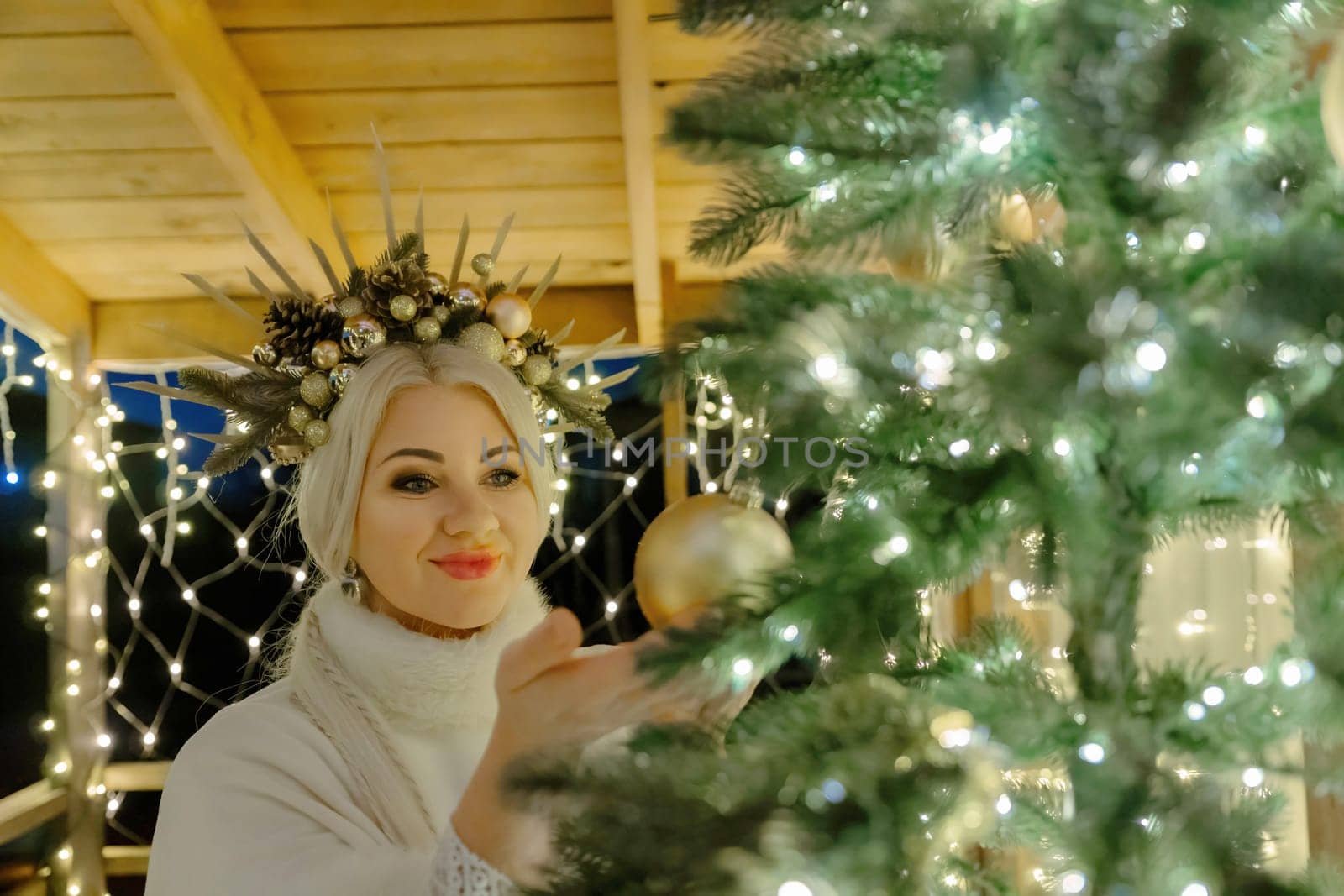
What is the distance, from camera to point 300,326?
1467 millimetres

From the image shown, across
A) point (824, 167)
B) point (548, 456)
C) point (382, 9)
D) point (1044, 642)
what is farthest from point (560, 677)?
point (382, 9)

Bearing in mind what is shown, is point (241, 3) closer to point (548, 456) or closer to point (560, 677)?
point (548, 456)

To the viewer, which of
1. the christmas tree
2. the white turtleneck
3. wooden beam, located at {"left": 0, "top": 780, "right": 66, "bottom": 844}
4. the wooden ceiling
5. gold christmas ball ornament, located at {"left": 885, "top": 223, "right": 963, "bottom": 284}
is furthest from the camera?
wooden beam, located at {"left": 0, "top": 780, "right": 66, "bottom": 844}

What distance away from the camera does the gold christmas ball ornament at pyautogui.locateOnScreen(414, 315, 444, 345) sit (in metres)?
1.44

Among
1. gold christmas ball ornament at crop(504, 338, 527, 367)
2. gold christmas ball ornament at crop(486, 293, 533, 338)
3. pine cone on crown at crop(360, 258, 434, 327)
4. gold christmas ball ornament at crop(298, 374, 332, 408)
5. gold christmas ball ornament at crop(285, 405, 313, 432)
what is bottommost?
gold christmas ball ornament at crop(285, 405, 313, 432)

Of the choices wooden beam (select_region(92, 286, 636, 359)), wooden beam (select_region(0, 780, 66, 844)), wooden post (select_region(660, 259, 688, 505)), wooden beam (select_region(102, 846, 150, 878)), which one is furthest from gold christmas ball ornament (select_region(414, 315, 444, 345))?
wooden beam (select_region(102, 846, 150, 878))

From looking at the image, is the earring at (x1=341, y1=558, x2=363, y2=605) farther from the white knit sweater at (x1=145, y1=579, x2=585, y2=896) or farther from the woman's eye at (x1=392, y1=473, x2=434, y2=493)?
the woman's eye at (x1=392, y1=473, x2=434, y2=493)

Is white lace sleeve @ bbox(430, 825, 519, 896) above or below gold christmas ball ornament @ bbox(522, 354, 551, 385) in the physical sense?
below

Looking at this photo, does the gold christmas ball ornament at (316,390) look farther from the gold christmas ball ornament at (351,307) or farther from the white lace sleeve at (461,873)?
the white lace sleeve at (461,873)

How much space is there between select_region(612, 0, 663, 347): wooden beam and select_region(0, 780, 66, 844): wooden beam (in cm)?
203

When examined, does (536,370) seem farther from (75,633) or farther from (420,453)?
(75,633)

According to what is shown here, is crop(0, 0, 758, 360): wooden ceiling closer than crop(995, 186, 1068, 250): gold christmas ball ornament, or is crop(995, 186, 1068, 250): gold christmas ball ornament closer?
crop(995, 186, 1068, 250): gold christmas ball ornament

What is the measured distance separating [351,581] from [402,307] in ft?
1.33

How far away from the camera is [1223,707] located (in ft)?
1.81
